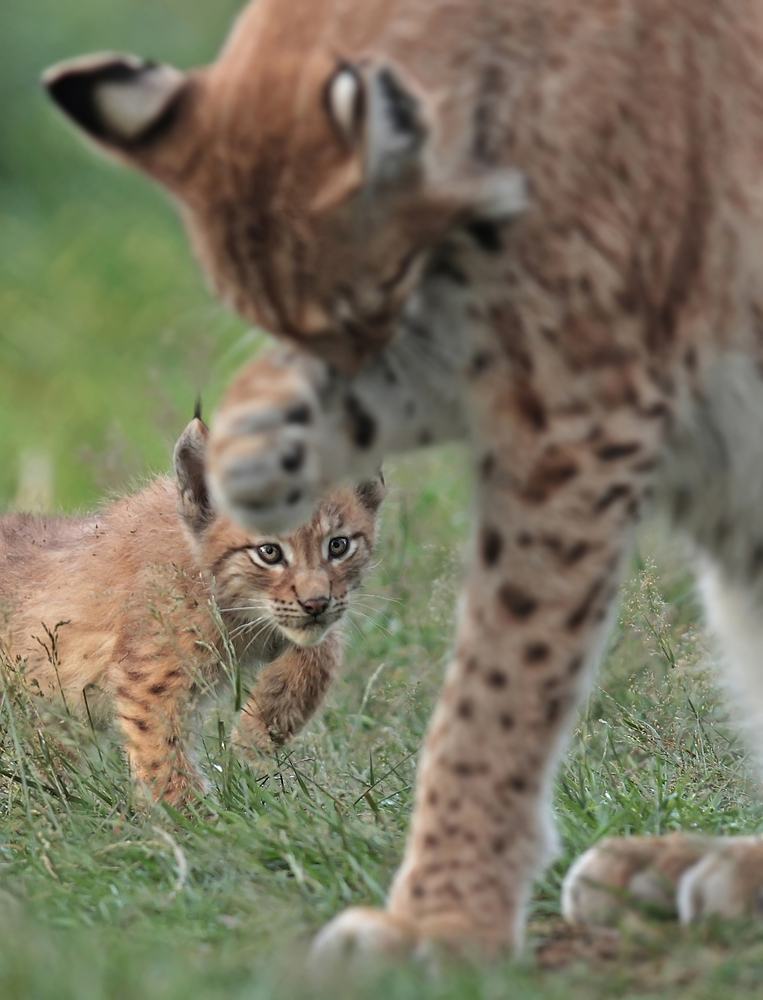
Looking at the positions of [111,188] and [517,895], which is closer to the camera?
[517,895]

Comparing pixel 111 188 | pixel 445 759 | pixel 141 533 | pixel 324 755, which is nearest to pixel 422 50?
pixel 445 759

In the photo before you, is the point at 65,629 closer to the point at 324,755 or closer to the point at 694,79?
the point at 324,755

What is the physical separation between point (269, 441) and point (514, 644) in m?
0.57

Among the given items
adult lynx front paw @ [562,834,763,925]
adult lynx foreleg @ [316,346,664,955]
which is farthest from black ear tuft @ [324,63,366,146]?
adult lynx front paw @ [562,834,763,925]

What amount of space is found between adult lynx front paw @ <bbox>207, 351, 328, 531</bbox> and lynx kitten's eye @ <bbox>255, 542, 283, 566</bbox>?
2.19 metres

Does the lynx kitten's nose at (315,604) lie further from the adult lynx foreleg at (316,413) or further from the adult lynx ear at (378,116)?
the adult lynx ear at (378,116)

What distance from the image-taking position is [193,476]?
227 inches

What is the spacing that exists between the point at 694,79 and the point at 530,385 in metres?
0.64

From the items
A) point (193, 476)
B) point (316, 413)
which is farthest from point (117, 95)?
point (193, 476)

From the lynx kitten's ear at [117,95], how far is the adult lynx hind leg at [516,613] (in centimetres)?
64

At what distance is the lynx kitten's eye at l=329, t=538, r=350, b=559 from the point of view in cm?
572

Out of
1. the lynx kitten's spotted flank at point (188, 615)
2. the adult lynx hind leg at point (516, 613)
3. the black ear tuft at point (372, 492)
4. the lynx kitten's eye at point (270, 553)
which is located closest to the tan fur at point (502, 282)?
the adult lynx hind leg at point (516, 613)

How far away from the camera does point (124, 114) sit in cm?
327

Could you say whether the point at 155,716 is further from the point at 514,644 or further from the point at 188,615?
the point at 514,644
